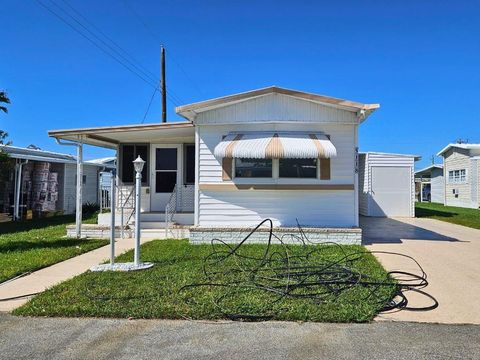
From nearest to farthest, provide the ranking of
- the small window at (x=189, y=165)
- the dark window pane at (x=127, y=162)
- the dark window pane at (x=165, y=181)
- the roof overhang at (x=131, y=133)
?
the roof overhang at (x=131, y=133) → the small window at (x=189, y=165) → the dark window pane at (x=165, y=181) → the dark window pane at (x=127, y=162)

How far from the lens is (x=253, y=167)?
30.4 ft

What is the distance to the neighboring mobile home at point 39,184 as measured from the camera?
53.1 feet

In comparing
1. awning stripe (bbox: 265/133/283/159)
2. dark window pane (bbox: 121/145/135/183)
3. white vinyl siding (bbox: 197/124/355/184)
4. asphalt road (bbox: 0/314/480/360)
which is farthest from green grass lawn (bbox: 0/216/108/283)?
awning stripe (bbox: 265/133/283/159)

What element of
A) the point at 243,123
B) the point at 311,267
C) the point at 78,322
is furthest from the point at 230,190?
the point at 78,322

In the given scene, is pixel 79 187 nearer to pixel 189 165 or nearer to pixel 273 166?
pixel 189 165

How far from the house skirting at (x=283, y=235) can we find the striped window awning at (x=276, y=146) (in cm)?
177

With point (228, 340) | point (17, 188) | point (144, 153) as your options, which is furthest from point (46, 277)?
point (17, 188)

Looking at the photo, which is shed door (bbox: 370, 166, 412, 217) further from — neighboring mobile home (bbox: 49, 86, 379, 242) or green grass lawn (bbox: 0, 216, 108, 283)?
green grass lawn (bbox: 0, 216, 108, 283)

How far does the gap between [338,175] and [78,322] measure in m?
6.76

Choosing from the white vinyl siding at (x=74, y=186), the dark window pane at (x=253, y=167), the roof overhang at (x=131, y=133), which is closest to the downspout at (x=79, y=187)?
the roof overhang at (x=131, y=133)

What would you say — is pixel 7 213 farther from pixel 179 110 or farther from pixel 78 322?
pixel 78 322

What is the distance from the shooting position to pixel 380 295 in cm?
487

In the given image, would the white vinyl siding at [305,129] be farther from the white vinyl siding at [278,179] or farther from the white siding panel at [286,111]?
the white siding panel at [286,111]

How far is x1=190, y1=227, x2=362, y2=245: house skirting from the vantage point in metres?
8.72
